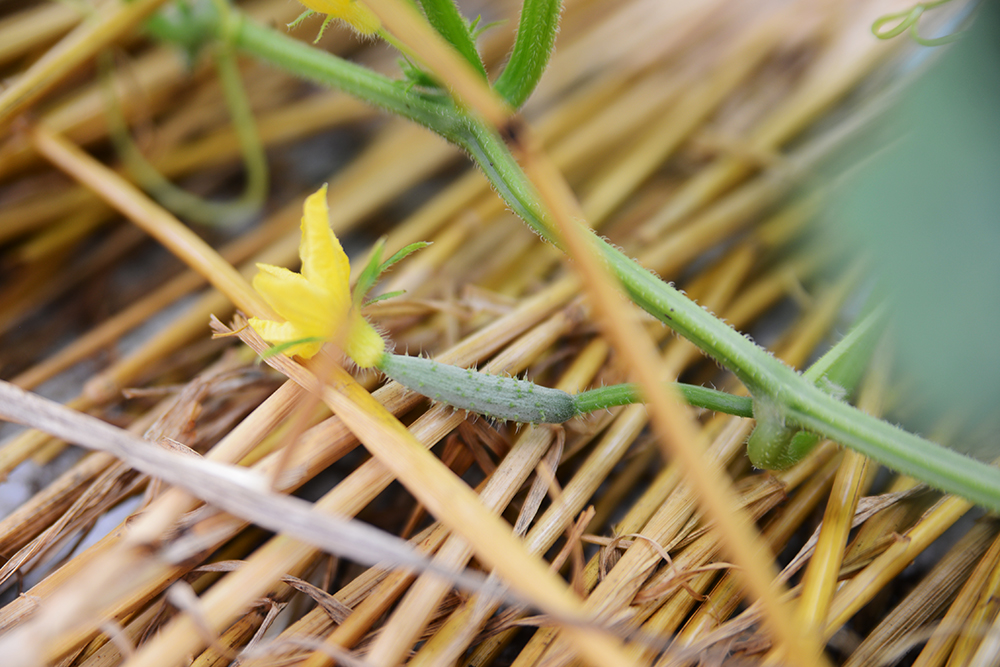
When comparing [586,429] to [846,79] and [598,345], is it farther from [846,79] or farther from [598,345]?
[846,79]

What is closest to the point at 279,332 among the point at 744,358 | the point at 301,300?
the point at 301,300

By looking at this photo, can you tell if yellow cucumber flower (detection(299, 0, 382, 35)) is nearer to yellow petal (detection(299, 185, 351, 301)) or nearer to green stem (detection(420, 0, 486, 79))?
green stem (detection(420, 0, 486, 79))

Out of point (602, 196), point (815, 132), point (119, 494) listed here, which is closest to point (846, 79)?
point (815, 132)

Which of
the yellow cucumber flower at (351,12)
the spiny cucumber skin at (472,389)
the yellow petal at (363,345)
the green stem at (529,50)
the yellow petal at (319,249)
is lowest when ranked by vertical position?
the spiny cucumber skin at (472,389)

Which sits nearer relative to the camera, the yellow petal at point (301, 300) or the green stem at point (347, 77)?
the yellow petal at point (301, 300)

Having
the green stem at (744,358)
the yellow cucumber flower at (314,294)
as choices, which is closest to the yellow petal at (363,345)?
the yellow cucumber flower at (314,294)

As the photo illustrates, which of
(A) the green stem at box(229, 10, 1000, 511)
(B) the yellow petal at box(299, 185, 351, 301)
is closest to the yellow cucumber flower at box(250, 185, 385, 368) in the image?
(B) the yellow petal at box(299, 185, 351, 301)

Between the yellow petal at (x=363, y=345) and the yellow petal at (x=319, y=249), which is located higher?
the yellow petal at (x=319, y=249)

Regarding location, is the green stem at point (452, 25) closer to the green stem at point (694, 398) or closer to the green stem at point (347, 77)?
the green stem at point (347, 77)
